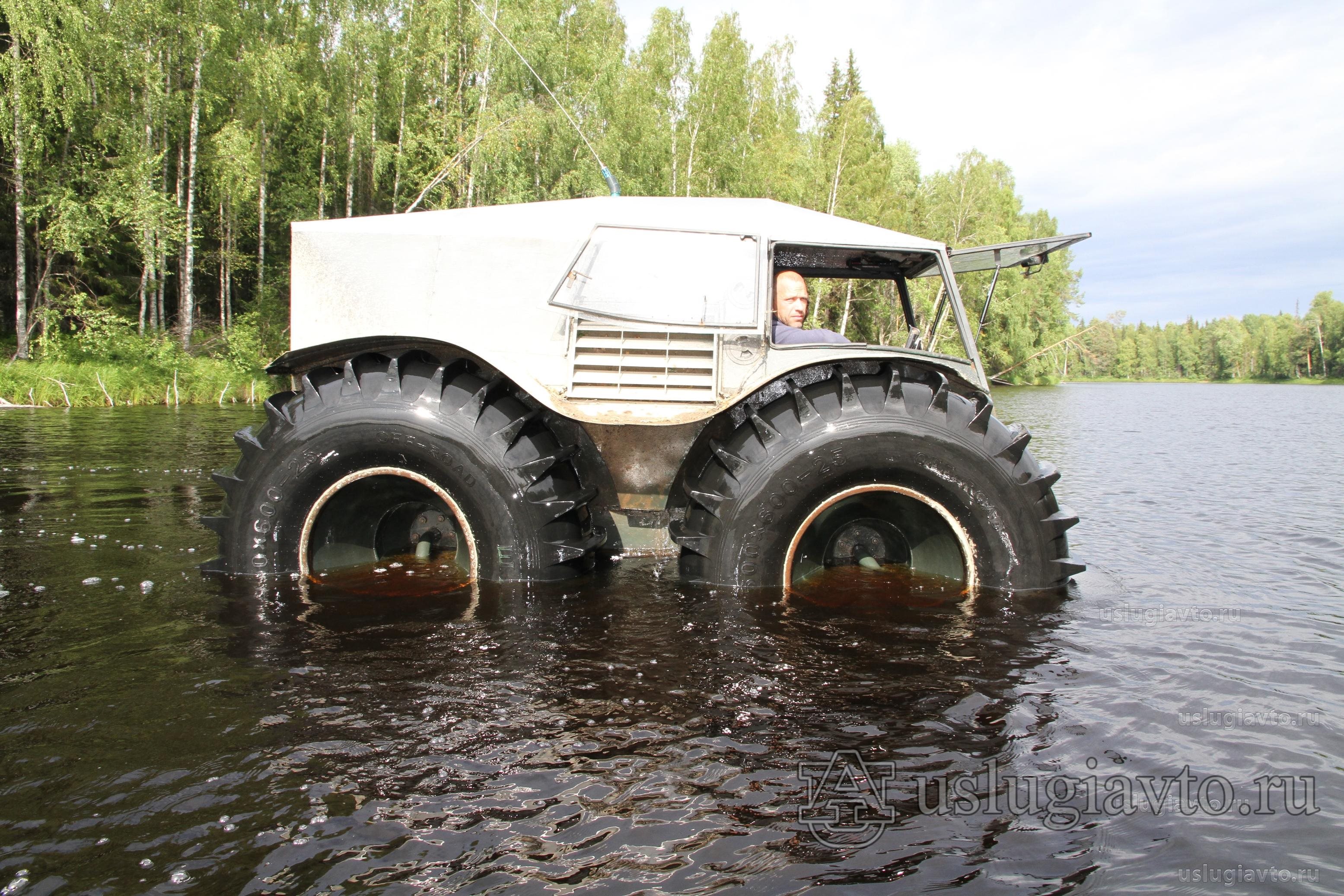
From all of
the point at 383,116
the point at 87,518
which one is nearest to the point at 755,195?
the point at 383,116

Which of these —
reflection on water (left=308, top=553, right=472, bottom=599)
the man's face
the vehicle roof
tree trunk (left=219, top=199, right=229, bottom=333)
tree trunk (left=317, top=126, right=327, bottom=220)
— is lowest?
reflection on water (left=308, top=553, right=472, bottom=599)

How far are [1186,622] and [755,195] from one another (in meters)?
34.7

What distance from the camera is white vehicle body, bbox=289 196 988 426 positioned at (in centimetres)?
415

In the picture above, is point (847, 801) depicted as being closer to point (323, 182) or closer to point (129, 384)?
point (129, 384)

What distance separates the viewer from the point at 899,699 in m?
3.03

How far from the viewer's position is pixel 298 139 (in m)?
30.8

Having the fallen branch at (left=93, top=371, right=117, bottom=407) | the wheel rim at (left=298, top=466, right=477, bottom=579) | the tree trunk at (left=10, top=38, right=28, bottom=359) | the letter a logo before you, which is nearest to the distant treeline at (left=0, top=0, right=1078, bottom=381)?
the tree trunk at (left=10, top=38, right=28, bottom=359)

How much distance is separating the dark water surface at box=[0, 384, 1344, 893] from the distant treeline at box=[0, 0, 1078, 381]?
14.7 meters

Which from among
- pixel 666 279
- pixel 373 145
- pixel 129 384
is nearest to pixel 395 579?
pixel 666 279

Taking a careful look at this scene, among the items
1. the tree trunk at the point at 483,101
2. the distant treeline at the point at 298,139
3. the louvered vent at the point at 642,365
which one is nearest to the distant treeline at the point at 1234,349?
the distant treeline at the point at 298,139

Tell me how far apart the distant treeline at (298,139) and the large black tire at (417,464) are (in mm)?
14744

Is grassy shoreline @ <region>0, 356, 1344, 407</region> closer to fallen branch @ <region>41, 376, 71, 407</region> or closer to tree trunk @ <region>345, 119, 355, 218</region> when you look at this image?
fallen branch @ <region>41, 376, 71, 407</region>

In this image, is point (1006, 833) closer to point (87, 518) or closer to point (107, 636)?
point (107, 636)

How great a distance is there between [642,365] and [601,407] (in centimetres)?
30
